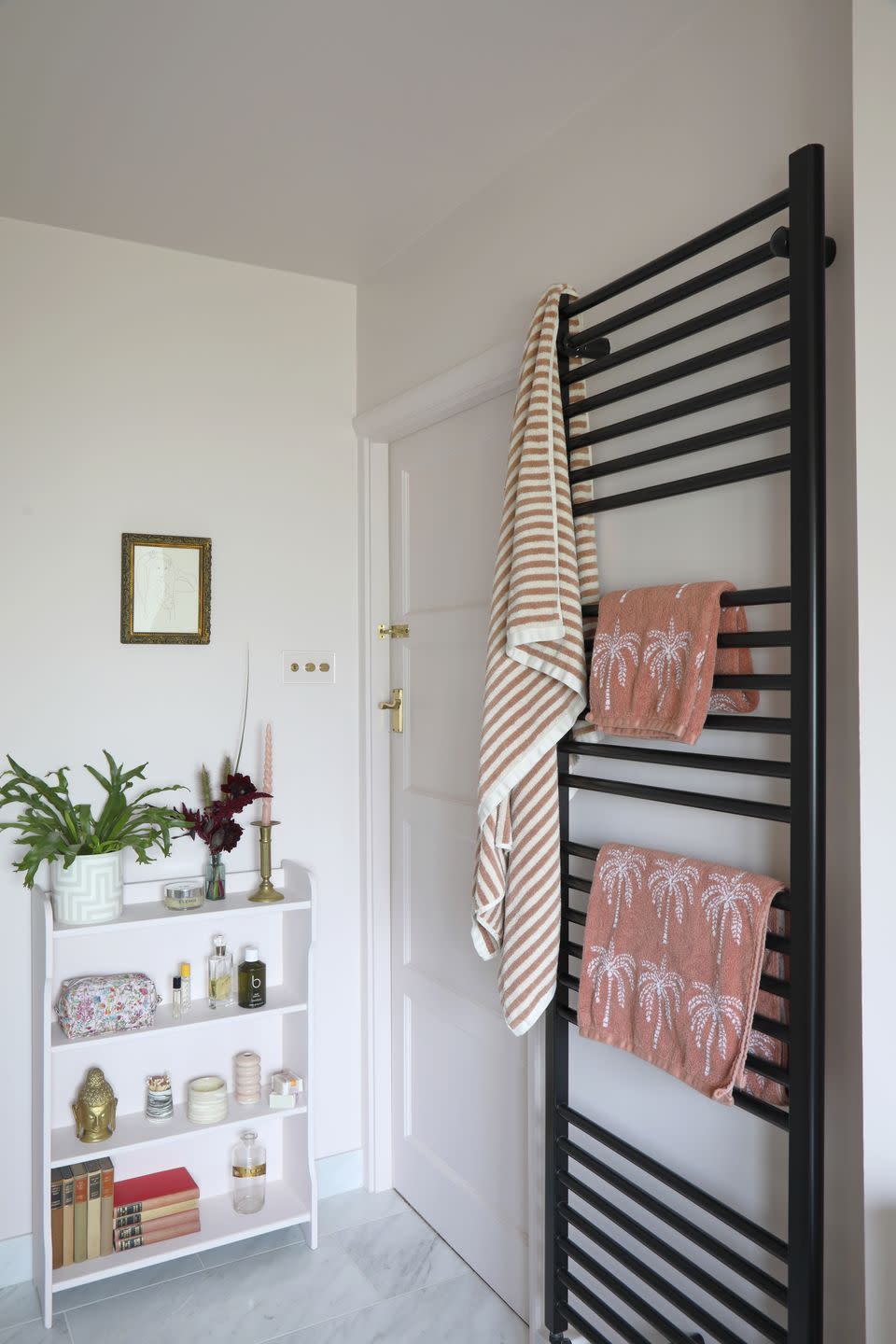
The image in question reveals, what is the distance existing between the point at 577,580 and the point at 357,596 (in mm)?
1152

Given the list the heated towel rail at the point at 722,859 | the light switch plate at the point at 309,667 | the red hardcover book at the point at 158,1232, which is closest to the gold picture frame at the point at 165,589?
the light switch plate at the point at 309,667

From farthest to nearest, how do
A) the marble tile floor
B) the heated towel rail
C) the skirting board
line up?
the skirting board, the marble tile floor, the heated towel rail

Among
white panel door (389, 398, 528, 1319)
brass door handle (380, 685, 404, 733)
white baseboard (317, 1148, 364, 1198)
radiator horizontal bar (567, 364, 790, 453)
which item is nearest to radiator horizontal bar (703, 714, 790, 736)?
radiator horizontal bar (567, 364, 790, 453)

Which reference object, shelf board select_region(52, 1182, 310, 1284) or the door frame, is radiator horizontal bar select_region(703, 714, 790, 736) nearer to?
the door frame

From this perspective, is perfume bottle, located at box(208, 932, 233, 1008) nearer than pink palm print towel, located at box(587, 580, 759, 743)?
No

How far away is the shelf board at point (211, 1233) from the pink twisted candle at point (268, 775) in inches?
37.8

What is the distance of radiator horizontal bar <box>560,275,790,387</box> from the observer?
139 cm

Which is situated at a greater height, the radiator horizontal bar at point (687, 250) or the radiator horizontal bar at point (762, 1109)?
the radiator horizontal bar at point (687, 250)

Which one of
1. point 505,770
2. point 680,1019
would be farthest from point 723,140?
point 680,1019

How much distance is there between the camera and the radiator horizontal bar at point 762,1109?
1.37 meters

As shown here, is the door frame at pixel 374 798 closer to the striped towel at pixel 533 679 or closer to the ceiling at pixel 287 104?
the ceiling at pixel 287 104

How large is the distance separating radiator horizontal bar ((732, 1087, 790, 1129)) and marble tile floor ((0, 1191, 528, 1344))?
106 centimetres

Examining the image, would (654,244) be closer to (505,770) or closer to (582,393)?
(582,393)

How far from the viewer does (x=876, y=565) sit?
1.25m
